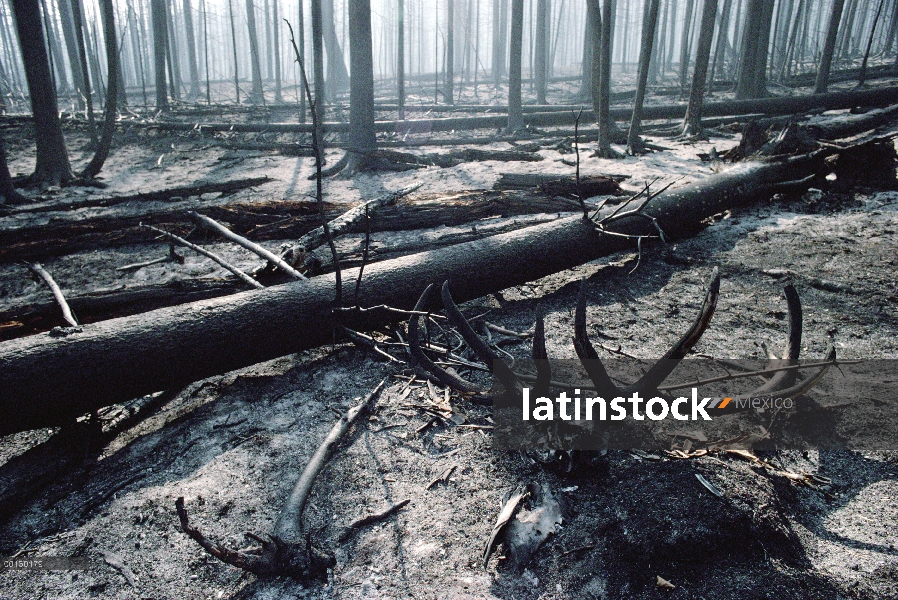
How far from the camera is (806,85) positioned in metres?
19.8

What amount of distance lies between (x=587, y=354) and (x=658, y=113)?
14269mm

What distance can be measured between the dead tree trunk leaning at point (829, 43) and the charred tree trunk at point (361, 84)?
13751 millimetres

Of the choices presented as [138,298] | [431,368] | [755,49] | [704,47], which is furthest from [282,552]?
[755,49]

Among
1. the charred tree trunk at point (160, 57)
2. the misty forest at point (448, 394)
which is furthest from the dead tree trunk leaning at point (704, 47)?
the charred tree trunk at point (160, 57)

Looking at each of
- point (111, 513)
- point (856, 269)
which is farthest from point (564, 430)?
point (856, 269)

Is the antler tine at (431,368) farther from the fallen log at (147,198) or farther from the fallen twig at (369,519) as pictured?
the fallen log at (147,198)

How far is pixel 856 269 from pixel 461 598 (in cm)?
417

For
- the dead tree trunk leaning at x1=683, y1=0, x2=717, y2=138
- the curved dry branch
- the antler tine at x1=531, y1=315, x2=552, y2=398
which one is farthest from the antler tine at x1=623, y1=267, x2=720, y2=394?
the dead tree trunk leaning at x1=683, y1=0, x2=717, y2=138

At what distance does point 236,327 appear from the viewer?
2.70m

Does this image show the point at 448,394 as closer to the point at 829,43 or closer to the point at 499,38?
the point at 829,43

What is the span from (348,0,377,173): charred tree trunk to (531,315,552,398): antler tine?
26.5ft

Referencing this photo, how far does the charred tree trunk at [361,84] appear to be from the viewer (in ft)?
28.1

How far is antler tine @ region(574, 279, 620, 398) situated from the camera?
1.71 m

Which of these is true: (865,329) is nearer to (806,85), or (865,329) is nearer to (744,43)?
(744,43)
